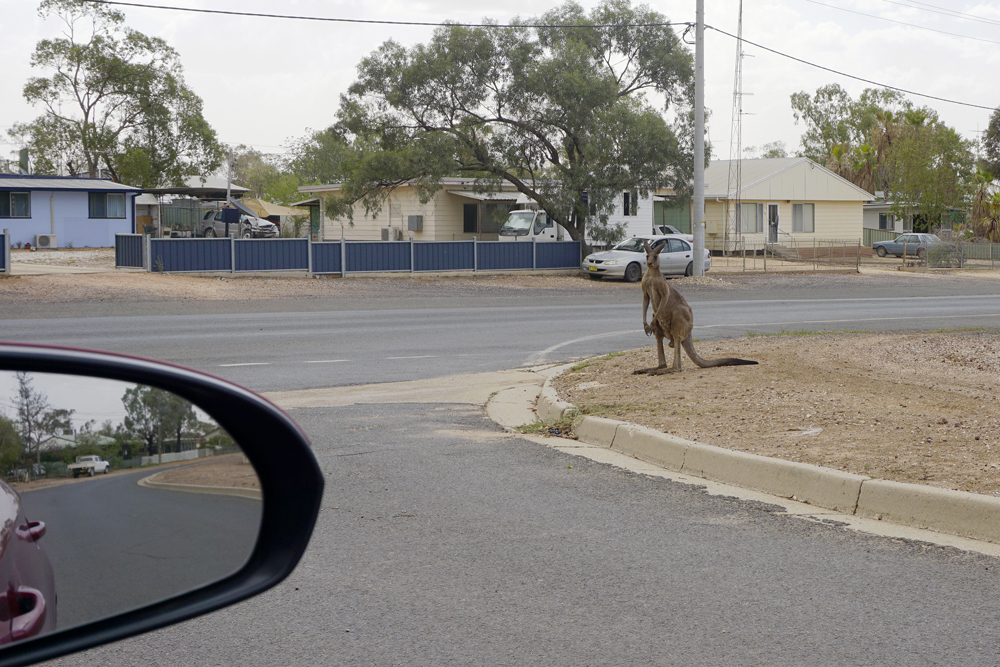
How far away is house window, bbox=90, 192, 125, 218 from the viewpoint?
140ft

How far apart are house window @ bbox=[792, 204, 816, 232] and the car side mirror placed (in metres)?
49.9

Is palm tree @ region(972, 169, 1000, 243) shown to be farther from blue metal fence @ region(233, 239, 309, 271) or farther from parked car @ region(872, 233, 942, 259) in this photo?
blue metal fence @ region(233, 239, 309, 271)

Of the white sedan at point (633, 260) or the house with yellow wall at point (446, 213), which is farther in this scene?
the house with yellow wall at point (446, 213)

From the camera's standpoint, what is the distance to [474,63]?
98.4 ft

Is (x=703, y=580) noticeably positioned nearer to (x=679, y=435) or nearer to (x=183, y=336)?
(x=679, y=435)

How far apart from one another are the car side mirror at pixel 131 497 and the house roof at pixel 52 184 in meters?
42.4

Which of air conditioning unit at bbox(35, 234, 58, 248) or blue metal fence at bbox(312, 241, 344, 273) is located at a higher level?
air conditioning unit at bbox(35, 234, 58, 248)

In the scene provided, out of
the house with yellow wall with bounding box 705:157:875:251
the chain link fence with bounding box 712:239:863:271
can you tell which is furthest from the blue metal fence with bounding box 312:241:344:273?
the house with yellow wall with bounding box 705:157:875:251

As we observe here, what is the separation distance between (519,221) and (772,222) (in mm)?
18778

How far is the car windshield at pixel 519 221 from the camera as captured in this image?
113 ft

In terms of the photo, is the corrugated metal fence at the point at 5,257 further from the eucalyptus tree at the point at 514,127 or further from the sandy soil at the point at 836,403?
the sandy soil at the point at 836,403

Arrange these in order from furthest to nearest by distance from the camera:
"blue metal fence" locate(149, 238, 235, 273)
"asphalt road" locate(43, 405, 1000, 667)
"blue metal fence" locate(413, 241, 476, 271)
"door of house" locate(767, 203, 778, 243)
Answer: "door of house" locate(767, 203, 778, 243) → "blue metal fence" locate(413, 241, 476, 271) → "blue metal fence" locate(149, 238, 235, 273) → "asphalt road" locate(43, 405, 1000, 667)

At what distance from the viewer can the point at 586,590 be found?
4.47 m

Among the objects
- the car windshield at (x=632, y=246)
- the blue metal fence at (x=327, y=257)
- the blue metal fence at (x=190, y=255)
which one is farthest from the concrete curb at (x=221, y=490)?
the car windshield at (x=632, y=246)
